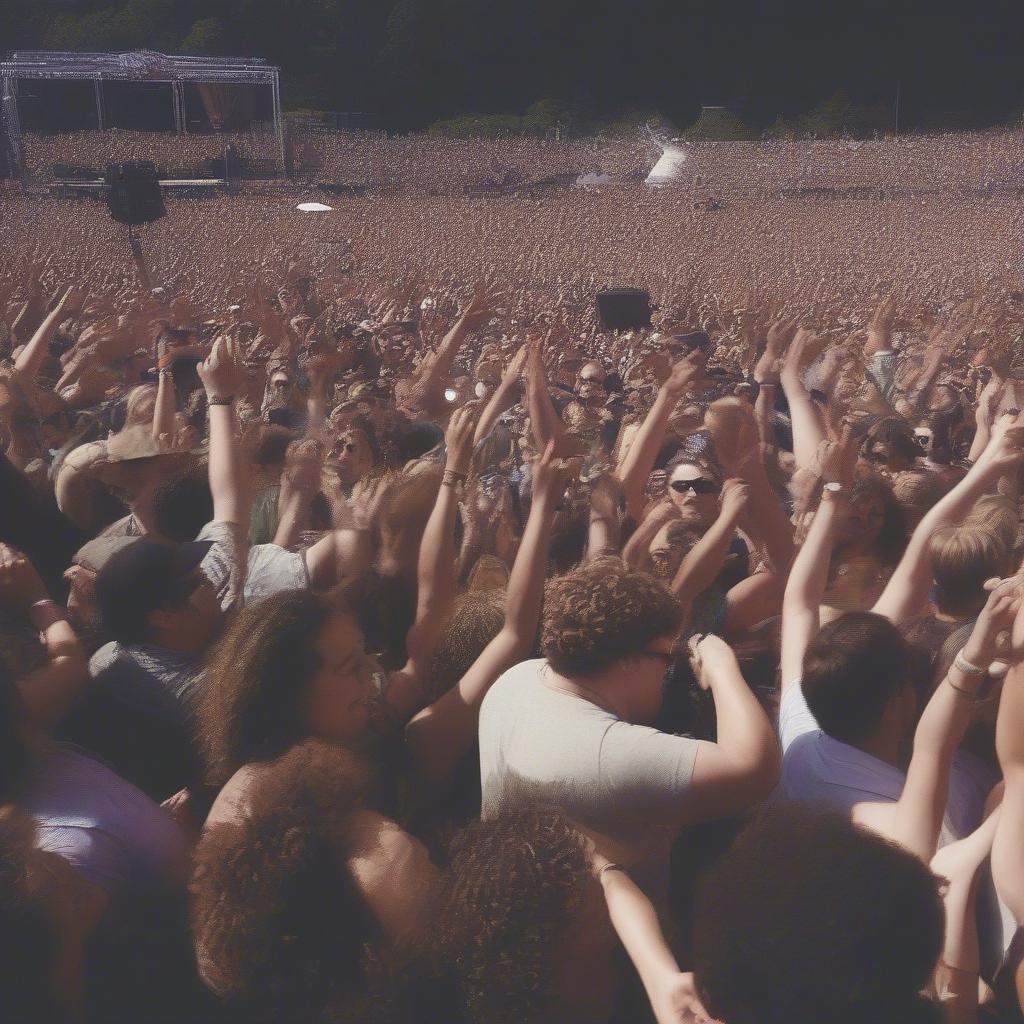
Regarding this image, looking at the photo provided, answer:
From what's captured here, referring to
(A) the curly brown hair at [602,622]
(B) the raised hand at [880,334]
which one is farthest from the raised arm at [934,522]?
(B) the raised hand at [880,334]

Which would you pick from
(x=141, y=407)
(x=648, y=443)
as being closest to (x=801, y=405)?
(x=648, y=443)

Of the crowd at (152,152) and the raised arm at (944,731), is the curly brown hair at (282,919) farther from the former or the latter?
the crowd at (152,152)

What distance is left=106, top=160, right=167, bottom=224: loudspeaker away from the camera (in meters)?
6.78

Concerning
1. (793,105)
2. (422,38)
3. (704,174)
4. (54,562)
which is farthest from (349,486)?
(793,105)

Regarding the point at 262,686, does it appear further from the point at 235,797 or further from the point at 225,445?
the point at 225,445

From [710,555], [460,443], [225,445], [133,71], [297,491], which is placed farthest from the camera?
[133,71]

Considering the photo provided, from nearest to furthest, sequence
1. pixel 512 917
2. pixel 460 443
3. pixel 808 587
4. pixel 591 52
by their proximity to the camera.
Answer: pixel 512 917 < pixel 808 587 < pixel 460 443 < pixel 591 52

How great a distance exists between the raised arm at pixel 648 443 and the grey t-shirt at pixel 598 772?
109cm

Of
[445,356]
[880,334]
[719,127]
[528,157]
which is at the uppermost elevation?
[445,356]

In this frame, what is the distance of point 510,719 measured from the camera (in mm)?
1815

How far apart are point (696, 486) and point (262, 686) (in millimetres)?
1430

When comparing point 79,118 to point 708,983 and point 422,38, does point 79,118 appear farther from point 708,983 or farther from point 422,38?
point 708,983

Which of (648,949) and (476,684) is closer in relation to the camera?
(648,949)

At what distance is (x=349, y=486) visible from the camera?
3488mm
